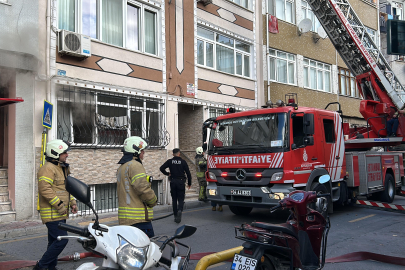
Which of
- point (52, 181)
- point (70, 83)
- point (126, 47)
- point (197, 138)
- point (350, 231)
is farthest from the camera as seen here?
point (197, 138)

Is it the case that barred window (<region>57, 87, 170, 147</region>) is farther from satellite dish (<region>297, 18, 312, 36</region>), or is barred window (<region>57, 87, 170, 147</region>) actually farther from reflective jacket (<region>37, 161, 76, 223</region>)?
satellite dish (<region>297, 18, 312, 36</region>)

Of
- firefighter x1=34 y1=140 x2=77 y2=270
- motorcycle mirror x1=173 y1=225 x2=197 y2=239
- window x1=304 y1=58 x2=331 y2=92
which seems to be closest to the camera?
motorcycle mirror x1=173 y1=225 x2=197 y2=239

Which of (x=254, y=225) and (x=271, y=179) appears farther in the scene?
(x=271, y=179)

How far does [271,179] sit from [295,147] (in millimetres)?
843

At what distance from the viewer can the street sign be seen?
30.3 ft

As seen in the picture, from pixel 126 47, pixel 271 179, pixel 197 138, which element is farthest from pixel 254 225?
pixel 197 138

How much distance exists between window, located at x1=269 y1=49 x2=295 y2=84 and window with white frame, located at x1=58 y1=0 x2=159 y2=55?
712cm

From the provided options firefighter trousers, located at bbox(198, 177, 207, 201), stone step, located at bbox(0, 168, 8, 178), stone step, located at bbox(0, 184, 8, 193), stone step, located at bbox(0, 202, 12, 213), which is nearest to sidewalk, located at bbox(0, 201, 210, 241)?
stone step, located at bbox(0, 202, 12, 213)

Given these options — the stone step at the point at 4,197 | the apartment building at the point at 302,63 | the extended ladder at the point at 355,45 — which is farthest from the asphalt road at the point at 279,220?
the apartment building at the point at 302,63

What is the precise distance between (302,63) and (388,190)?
10.2 meters

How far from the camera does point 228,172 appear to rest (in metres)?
8.63

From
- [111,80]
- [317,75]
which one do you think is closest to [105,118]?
[111,80]

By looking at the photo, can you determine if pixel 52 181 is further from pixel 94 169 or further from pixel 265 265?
pixel 94 169

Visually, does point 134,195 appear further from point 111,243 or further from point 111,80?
point 111,80
